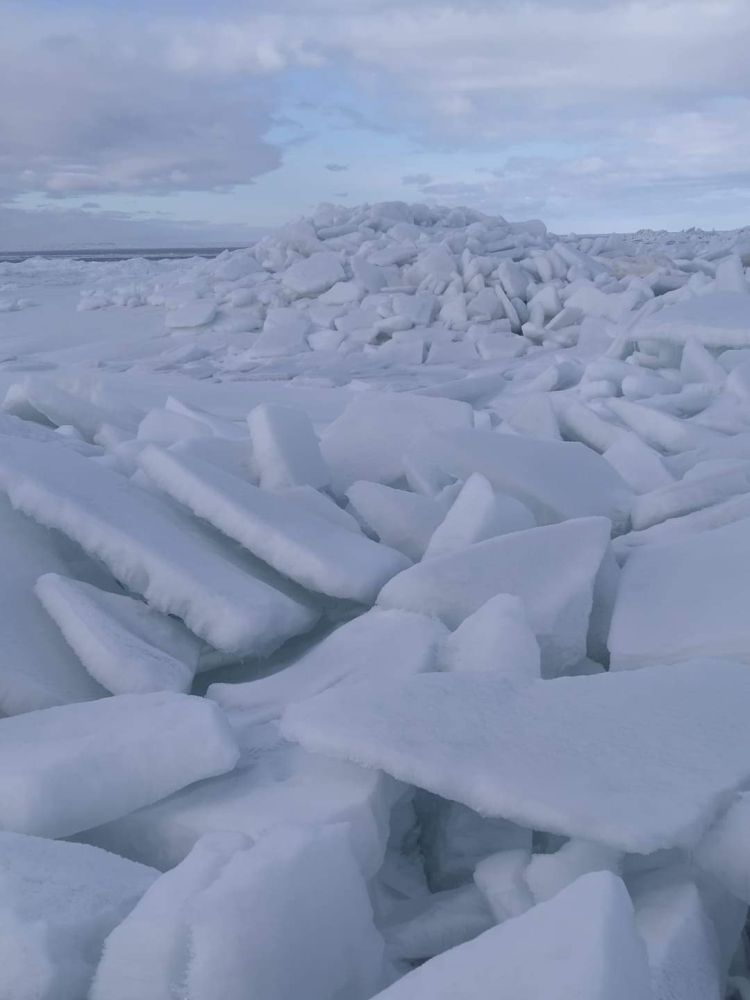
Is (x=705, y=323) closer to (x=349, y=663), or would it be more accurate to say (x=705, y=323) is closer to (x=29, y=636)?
(x=349, y=663)

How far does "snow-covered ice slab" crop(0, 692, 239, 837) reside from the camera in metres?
0.98

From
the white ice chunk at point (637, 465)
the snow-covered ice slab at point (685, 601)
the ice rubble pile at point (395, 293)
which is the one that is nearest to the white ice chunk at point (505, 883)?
the snow-covered ice slab at point (685, 601)

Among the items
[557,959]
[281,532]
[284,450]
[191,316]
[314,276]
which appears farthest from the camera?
[314,276]

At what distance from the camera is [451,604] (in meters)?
1.43

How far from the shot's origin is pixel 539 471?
6.51 feet

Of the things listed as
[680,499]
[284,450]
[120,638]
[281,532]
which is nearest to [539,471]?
[680,499]

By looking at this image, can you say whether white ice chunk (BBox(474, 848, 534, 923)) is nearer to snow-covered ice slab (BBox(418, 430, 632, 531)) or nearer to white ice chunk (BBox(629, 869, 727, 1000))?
white ice chunk (BBox(629, 869, 727, 1000))

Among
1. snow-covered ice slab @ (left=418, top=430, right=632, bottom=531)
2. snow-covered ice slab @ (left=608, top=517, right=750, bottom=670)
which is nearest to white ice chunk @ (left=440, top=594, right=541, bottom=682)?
snow-covered ice slab @ (left=608, top=517, right=750, bottom=670)

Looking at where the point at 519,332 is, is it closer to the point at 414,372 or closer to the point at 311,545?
the point at 414,372

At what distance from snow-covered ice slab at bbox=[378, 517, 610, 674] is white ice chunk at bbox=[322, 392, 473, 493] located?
0.63 m

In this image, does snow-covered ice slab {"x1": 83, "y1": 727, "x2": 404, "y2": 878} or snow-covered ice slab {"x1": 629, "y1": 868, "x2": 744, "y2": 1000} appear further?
snow-covered ice slab {"x1": 83, "y1": 727, "x2": 404, "y2": 878}

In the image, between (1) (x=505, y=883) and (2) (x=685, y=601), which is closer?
(1) (x=505, y=883)

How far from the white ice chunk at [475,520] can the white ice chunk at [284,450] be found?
1.10 ft

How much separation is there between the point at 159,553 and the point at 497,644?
1.74 ft
